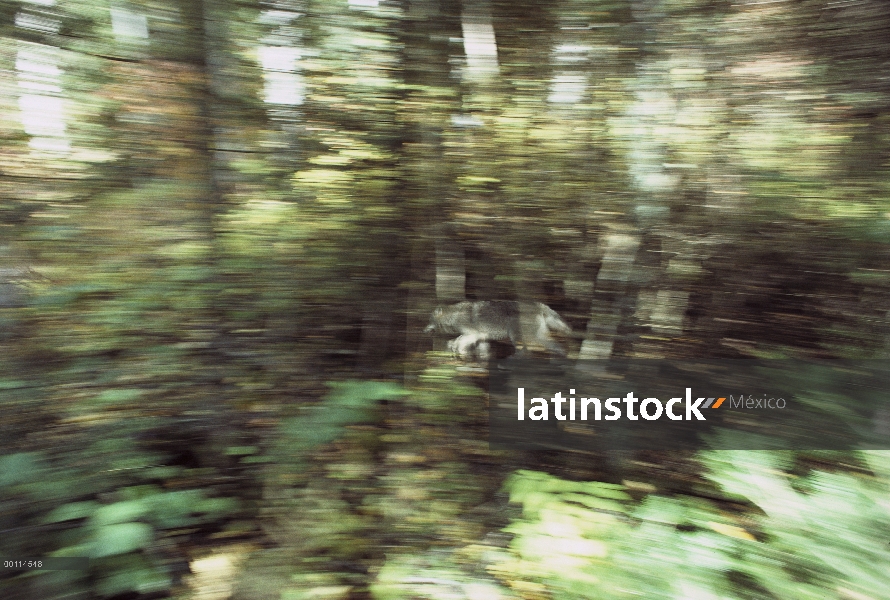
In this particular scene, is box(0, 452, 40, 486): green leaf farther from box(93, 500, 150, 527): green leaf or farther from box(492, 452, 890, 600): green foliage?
box(492, 452, 890, 600): green foliage

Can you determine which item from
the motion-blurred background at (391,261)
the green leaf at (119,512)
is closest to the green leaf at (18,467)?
the motion-blurred background at (391,261)

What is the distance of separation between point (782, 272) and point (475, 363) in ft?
4.71

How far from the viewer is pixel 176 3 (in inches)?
76.0

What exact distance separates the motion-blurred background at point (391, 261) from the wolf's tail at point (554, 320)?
125mm

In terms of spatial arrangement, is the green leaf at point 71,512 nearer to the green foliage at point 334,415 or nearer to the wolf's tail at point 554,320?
the green foliage at point 334,415

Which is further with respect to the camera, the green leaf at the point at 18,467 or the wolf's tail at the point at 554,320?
the wolf's tail at the point at 554,320

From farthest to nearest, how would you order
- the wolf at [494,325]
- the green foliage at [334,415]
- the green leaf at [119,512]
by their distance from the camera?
the wolf at [494,325]
the green foliage at [334,415]
the green leaf at [119,512]

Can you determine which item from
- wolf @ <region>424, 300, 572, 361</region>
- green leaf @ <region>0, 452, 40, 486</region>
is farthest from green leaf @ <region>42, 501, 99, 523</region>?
wolf @ <region>424, 300, 572, 361</region>

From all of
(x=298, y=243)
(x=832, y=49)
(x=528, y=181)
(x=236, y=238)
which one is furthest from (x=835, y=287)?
(x=236, y=238)

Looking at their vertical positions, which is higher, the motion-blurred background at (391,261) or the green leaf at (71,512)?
the motion-blurred background at (391,261)

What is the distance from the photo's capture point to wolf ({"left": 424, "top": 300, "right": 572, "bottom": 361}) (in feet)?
7.83

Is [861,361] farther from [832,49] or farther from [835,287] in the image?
[832,49]

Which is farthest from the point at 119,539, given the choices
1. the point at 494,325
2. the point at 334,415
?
the point at 494,325

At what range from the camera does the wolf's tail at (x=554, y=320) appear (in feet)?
7.86
